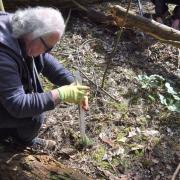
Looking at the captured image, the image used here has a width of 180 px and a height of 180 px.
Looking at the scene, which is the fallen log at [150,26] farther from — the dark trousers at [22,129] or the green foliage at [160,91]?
the dark trousers at [22,129]

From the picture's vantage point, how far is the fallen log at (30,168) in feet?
9.82

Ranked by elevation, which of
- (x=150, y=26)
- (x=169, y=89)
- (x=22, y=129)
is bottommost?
(x=22, y=129)

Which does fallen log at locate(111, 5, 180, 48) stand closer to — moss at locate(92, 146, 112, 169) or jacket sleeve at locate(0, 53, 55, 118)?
moss at locate(92, 146, 112, 169)

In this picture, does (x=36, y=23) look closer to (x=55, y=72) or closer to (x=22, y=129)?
(x=55, y=72)

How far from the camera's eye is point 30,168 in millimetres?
3029

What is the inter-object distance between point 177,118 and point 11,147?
1.75 metres

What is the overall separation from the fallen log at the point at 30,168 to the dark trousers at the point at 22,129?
18 cm

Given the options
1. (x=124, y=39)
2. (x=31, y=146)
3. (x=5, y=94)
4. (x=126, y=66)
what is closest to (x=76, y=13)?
(x=124, y=39)

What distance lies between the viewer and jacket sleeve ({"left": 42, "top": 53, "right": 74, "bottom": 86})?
330 cm

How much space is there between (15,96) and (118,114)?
1.53 m

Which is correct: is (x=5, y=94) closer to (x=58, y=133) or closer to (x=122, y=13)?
(x=58, y=133)

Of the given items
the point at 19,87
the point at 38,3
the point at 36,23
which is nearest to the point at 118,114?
the point at 19,87

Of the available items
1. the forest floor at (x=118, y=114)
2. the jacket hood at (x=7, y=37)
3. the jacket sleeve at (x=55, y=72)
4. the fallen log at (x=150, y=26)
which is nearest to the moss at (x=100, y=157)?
the forest floor at (x=118, y=114)

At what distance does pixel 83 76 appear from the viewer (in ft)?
14.6
